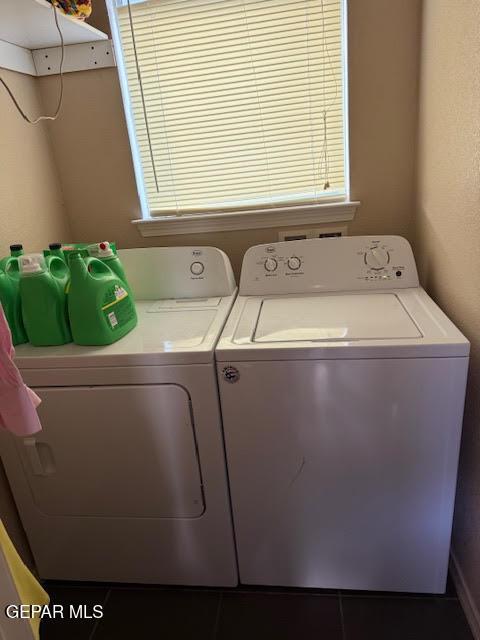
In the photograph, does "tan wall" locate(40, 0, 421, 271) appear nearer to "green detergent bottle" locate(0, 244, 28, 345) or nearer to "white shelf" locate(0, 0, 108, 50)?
"white shelf" locate(0, 0, 108, 50)

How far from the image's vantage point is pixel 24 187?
1684mm

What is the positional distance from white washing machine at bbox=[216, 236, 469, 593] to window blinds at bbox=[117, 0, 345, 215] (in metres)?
0.57

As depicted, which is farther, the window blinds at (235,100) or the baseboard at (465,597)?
the window blinds at (235,100)

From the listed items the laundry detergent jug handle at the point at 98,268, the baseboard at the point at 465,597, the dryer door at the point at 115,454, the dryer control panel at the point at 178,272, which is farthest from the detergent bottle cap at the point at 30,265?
the baseboard at the point at 465,597

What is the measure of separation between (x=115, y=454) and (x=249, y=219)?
1.02 meters

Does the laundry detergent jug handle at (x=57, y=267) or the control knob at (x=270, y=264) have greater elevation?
the laundry detergent jug handle at (x=57, y=267)

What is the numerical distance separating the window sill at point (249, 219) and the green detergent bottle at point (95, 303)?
1.74ft

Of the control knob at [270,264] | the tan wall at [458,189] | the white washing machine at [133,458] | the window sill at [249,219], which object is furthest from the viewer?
the window sill at [249,219]

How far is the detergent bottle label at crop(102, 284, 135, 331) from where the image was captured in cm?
135

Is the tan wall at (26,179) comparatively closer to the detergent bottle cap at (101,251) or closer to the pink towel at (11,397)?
the detergent bottle cap at (101,251)

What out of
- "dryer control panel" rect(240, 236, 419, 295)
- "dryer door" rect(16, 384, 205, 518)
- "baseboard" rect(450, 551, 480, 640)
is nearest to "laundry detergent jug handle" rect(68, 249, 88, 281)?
"dryer door" rect(16, 384, 205, 518)

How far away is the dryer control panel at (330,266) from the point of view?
1.62 metres

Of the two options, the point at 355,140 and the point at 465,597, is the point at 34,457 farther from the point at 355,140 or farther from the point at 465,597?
the point at 355,140

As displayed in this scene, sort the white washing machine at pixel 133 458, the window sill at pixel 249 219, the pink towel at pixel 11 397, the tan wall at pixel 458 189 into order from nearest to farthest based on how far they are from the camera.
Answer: the pink towel at pixel 11 397, the tan wall at pixel 458 189, the white washing machine at pixel 133 458, the window sill at pixel 249 219
